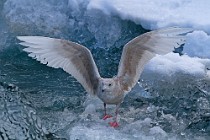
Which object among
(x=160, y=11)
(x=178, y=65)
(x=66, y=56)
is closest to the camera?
(x=66, y=56)

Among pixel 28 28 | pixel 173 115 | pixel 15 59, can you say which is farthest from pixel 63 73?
pixel 173 115

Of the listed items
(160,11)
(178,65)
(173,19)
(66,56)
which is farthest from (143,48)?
(160,11)

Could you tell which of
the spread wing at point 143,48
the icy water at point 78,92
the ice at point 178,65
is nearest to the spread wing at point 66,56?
the spread wing at point 143,48

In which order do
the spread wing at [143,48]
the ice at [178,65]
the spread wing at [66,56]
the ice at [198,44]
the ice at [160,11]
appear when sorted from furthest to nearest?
the ice at [160,11]
the ice at [198,44]
the ice at [178,65]
the spread wing at [143,48]
the spread wing at [66,56]

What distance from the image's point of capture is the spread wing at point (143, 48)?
4820mm

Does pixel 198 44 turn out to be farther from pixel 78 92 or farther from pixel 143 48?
pixel 78 92

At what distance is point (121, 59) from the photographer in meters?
4.83

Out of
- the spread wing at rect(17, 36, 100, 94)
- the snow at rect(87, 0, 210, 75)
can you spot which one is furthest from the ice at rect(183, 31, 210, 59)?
the spread wing at rect(17, 36, 100, 94)

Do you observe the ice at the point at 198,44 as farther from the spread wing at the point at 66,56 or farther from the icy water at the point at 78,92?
the spread wing at the point at 66,56

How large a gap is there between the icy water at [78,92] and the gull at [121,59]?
272mm

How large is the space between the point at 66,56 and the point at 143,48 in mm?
666

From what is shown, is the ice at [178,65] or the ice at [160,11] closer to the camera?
the ice at [178,65]

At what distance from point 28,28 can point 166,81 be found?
2061 millimetres

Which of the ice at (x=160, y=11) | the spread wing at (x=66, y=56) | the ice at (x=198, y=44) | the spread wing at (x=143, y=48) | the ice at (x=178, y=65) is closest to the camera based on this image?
the spread wing at (x=66, y=56)
